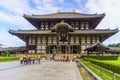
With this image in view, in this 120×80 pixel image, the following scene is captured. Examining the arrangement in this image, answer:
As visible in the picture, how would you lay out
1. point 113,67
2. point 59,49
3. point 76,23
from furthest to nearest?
point 76,23 → point 59,49 → point 113,67

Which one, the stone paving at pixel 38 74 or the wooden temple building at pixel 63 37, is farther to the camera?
the wooden temple building at pixel 63 37

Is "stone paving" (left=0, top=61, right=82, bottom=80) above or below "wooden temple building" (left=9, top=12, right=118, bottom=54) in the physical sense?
below

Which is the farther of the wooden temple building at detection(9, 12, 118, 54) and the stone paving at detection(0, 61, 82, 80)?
the wooden temple building at detection(9, 12, 118, 54)

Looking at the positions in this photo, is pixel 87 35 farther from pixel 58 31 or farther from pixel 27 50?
pixel 27 50

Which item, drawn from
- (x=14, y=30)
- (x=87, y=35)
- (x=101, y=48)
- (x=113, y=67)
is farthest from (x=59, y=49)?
(x=113, y=67)

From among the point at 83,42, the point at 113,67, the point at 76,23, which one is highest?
the point at 76,23

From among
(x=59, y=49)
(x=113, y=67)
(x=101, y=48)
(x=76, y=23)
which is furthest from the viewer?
(x=76, y=23)

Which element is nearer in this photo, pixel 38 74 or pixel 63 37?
pixel 38 74

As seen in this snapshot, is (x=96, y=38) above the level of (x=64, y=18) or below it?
below

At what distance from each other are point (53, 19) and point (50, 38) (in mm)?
5932

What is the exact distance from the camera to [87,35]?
68.1m

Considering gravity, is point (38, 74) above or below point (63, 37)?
below

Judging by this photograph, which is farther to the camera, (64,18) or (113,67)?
(64,18)

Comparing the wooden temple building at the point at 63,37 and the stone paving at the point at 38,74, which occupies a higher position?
the wooden temple building at the point at 63,37
